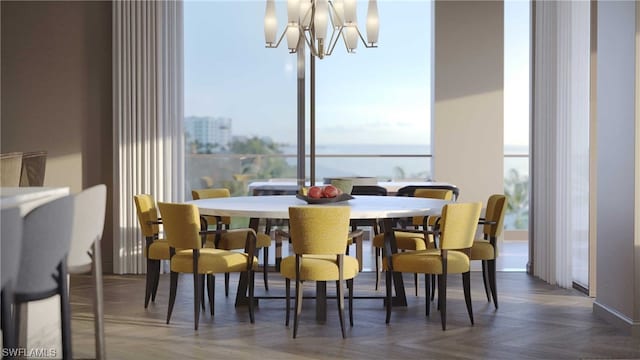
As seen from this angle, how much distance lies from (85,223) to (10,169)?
2671 millimetres

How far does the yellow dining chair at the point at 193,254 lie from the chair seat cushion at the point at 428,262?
37.1 inches

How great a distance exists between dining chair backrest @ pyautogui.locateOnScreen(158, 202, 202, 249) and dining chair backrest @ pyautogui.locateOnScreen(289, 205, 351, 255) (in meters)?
0.64

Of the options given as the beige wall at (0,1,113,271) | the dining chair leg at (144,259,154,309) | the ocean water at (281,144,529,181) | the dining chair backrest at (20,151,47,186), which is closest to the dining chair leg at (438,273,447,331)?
the dining chair leg at (144,259,154,309)

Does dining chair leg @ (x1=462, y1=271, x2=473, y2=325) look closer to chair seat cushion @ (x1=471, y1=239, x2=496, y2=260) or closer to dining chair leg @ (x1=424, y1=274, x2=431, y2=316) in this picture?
dining chair leg @ (x1=424, y1=274, x2=431, y2=316)

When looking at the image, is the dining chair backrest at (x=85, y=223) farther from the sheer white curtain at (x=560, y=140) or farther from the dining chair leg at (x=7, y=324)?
the sheer white curtain at (x=560, y=140)

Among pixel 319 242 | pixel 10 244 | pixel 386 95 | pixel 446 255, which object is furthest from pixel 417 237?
pixel 386 95

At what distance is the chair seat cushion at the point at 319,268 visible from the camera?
4430 mm

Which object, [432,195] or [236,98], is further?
[236,98]

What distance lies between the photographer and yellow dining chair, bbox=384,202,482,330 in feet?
15.0

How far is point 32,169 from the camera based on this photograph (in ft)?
18.1

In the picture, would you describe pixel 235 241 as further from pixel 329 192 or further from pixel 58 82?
pixel 58 82

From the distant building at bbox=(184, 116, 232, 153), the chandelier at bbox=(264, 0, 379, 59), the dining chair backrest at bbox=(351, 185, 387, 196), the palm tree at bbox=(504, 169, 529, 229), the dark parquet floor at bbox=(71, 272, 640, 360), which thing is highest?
the chandelier at bbox=(264, 0, 379, 59)

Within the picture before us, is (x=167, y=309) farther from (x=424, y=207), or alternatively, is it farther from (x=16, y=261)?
(x=16, y=261)

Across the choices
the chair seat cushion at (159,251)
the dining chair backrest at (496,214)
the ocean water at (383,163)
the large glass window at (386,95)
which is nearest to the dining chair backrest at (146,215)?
the chair seat cushion at (159,251)
